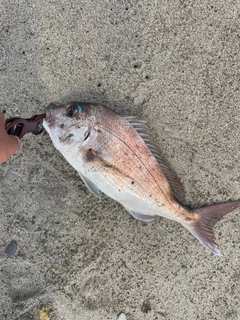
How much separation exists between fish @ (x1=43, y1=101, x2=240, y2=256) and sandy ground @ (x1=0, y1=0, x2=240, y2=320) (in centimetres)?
16

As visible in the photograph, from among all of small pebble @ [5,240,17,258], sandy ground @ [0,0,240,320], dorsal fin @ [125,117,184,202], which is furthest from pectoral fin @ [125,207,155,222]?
small pebble @ [5,240,17,258]

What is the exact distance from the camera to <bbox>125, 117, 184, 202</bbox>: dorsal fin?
7.53 feet

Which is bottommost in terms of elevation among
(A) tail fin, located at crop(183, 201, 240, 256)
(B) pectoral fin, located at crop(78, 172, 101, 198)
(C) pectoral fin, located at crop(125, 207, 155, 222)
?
(A) tail fin, located at crop(183, 201, 240, 256)

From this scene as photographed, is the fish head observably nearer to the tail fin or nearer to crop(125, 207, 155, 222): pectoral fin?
crop(125, 207, 155, 222): pectoral fin

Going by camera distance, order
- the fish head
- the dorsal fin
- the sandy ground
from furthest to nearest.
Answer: the sandy ground, the dorsal fin, the fish head

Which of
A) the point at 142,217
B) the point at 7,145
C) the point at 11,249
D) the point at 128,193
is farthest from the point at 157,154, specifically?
the point at 11,249

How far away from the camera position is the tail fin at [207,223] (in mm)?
2371

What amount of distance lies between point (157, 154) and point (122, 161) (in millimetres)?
289

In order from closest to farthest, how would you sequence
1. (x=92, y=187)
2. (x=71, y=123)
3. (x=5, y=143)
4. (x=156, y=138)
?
(x=5, y=143), (x=71, y=123), (x=92, y=187), (x=156, y=138)

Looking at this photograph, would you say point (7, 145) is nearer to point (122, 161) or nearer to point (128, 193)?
point (122, 161)

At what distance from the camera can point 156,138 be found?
8.12ft

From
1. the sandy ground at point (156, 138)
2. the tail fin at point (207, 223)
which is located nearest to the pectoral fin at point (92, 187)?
the sandy ground at point (156, 138)

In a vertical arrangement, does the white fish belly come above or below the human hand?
below

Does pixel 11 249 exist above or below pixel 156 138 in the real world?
below
